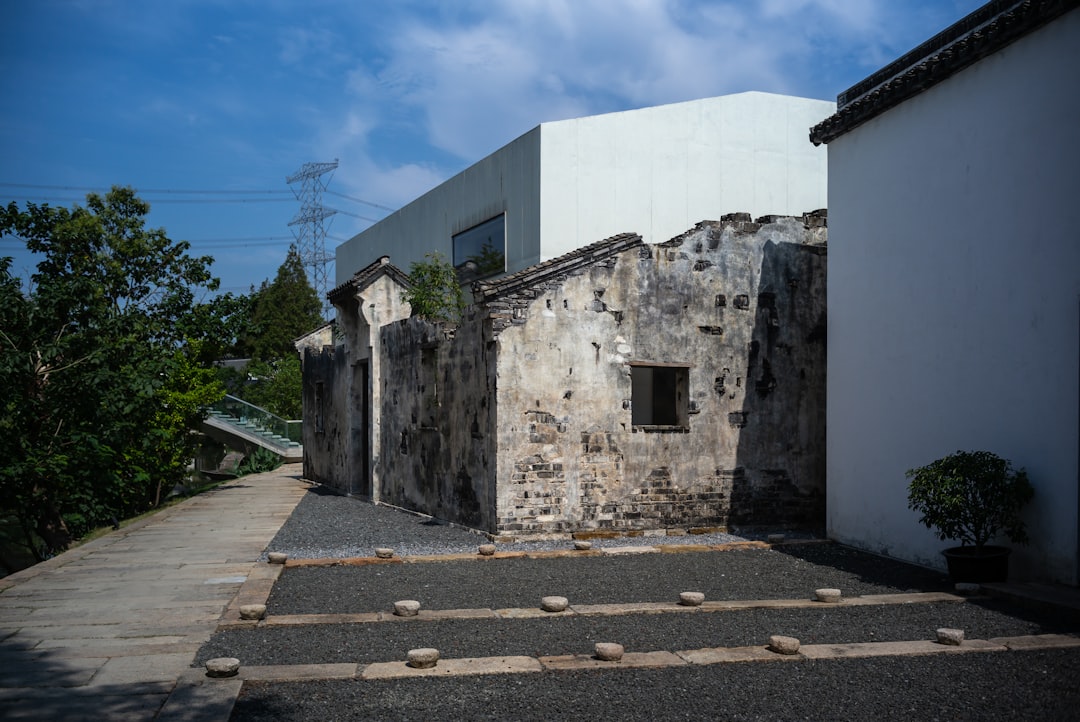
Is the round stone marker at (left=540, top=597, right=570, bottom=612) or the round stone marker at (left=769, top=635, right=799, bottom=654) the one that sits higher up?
the round stone marker at (left=769, top=635, right=799, bottom=654)

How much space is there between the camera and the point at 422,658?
5320mm

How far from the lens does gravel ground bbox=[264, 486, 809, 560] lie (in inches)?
414

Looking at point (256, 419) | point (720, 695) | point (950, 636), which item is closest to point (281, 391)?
point (256, 419)

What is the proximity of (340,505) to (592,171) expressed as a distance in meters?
9.41

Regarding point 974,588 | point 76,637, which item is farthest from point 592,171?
point 76,637

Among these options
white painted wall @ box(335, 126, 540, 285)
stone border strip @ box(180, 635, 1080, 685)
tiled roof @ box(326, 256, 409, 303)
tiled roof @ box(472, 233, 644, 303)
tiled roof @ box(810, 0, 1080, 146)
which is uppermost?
white painted wall @ box(335, 126, 540, 285)

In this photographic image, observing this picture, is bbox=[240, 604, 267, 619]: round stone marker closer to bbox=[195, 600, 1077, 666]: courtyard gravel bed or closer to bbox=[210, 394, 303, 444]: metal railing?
bbox=[195, 600, 1077, 666]: courtyard gravel bed

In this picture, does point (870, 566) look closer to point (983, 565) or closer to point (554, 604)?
point (983, 565)

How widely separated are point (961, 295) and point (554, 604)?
528cm

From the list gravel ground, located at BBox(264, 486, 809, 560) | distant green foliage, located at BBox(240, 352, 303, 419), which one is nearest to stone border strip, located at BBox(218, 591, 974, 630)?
gravel ground, located at BBox(264, 486, 809, 560)

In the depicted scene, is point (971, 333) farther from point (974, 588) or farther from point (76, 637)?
point (76, 637)

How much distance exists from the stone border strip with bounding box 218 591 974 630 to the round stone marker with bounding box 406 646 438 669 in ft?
4.71

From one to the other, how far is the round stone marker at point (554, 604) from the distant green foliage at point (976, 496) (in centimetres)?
366

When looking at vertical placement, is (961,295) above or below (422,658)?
above
